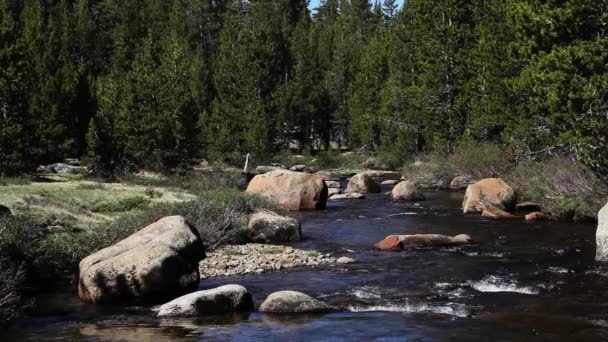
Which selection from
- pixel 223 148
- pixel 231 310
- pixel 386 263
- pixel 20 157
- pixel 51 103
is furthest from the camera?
pixel 223 148

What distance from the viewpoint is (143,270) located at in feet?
43.7

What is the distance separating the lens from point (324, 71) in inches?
3179

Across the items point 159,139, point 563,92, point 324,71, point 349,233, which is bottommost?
point 349,233

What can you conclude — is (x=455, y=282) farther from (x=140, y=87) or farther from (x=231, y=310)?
(x=140, y=87)

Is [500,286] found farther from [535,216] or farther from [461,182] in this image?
[461,182]

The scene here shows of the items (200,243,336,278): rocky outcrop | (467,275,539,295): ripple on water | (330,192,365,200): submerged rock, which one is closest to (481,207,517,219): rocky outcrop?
(330,192,365,200): submerged rock

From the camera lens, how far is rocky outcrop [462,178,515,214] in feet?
87.9

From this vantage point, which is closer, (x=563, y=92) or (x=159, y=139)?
(x=563, y=92)

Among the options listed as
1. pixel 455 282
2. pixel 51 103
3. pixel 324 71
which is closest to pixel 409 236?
pixel 455 282

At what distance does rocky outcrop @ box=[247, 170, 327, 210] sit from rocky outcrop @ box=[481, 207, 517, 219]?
7579 millimetres

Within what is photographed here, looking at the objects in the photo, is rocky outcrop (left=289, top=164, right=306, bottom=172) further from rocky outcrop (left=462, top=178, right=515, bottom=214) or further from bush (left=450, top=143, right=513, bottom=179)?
rocky outcrop (left=462, top=178, right=515, bottom=214)

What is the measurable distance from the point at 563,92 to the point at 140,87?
959 inches

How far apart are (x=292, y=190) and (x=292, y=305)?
17494 mm

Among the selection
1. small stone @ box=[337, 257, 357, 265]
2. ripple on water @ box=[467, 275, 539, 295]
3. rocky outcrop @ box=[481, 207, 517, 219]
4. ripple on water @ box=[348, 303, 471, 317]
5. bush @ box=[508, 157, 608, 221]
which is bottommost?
small stone @ box=[337, 257, 357, 265]
